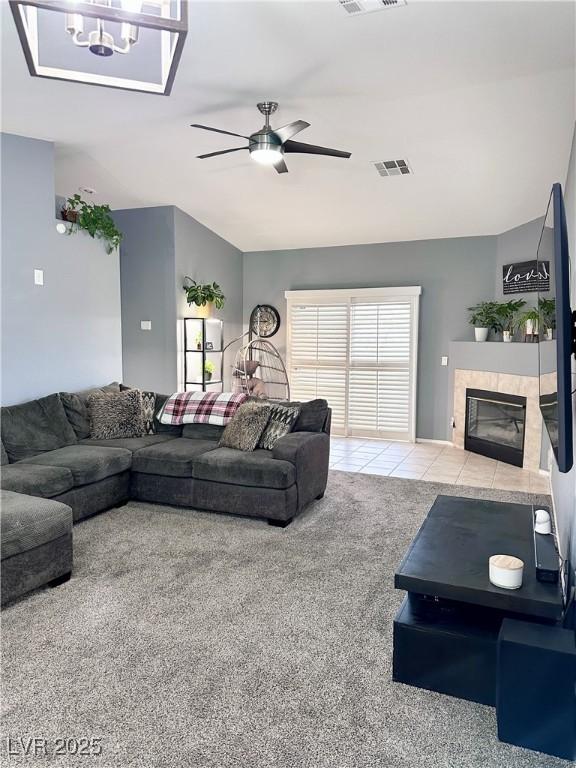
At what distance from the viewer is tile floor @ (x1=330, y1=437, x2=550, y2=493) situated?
16.2ft

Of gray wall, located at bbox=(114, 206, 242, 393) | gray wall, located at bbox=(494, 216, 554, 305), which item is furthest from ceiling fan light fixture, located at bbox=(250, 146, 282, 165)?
gray wall, located at bbox=(494, 216, 554, 305)

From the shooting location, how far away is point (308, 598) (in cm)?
267

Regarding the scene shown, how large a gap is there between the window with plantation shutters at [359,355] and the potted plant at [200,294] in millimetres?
1311

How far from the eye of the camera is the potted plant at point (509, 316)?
5891mm

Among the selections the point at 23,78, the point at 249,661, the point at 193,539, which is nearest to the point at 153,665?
the point at 249,661

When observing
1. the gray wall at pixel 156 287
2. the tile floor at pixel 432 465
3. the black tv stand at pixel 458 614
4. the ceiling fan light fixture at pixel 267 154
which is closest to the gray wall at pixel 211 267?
the gray wall at pixel 156 287

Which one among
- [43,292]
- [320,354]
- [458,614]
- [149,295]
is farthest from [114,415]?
[320,354]

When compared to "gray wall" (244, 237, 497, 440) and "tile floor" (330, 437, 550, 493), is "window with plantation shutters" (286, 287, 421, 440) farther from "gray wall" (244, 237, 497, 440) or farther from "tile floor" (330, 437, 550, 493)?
"tile floor" (330, 437, 550, 493)

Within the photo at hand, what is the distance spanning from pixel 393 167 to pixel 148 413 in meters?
3.20

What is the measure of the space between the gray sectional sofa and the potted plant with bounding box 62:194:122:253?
160cm

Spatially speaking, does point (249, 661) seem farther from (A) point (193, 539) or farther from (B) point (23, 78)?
(B) point (23, 78)

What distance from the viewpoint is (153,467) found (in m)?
4.01

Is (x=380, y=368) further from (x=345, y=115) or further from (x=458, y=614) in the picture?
(x=458, y=614)

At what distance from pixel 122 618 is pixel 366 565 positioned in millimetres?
1375
